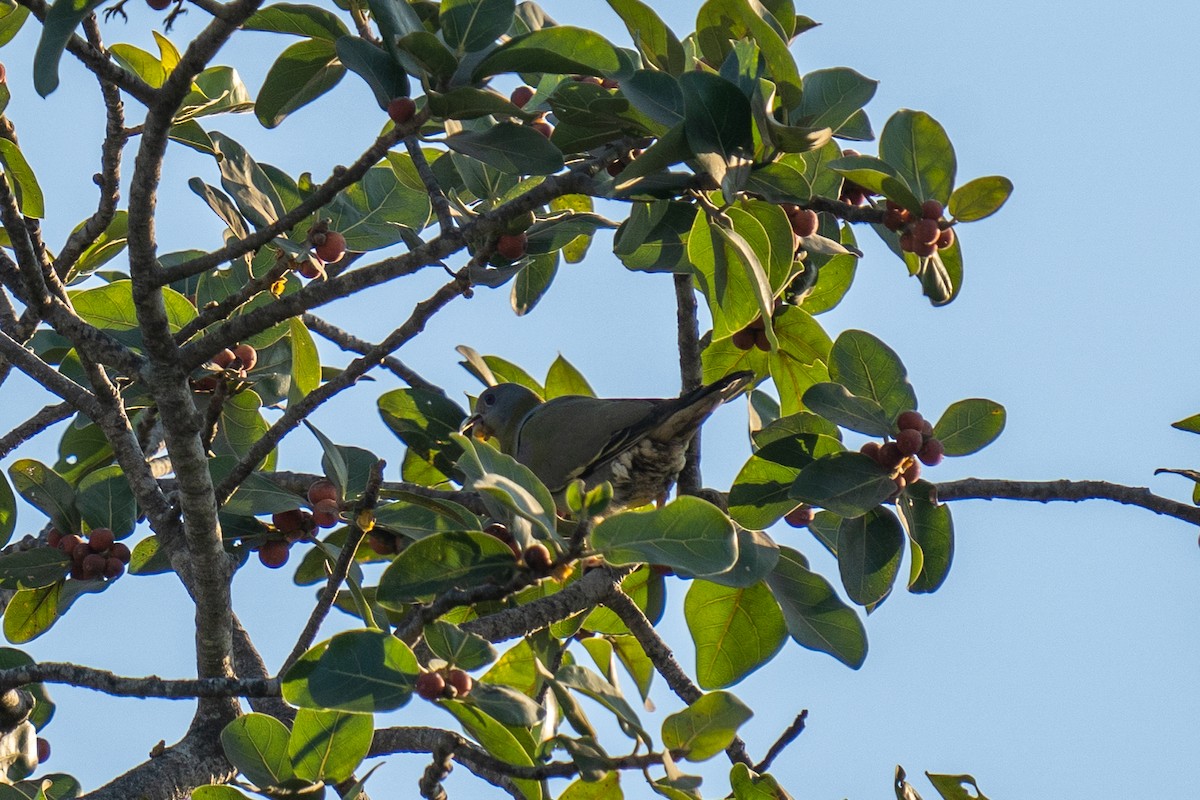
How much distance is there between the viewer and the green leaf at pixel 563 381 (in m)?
4.12

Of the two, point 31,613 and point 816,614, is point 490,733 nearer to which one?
point 816,614

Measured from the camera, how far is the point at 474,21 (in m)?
2.51

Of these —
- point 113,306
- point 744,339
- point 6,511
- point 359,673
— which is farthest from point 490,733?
point 113,306

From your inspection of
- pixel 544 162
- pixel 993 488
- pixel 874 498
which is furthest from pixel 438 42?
pixel 993 488

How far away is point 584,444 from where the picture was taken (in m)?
4.29

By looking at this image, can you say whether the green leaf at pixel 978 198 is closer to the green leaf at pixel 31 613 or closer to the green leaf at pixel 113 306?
the green leaf at pixel 113 306

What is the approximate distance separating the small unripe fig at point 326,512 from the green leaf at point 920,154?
1597 mm

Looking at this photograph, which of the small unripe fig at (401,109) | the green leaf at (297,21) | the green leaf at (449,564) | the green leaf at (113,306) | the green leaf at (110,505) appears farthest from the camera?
the green leaf at (113,306)

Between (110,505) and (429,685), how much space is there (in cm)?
152

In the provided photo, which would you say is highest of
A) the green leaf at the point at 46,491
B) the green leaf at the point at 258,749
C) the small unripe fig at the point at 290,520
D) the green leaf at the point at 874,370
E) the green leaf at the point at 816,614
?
the green leaf at the point at 874,370

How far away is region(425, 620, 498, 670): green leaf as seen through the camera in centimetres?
226

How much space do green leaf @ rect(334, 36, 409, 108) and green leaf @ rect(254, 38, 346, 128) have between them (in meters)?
0.29

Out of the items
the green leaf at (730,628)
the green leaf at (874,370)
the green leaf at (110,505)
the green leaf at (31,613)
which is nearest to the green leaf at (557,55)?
the green leaf at (874,370)

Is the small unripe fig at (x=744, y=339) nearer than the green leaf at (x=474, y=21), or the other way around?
the green leaf at (x=474, y=21)
